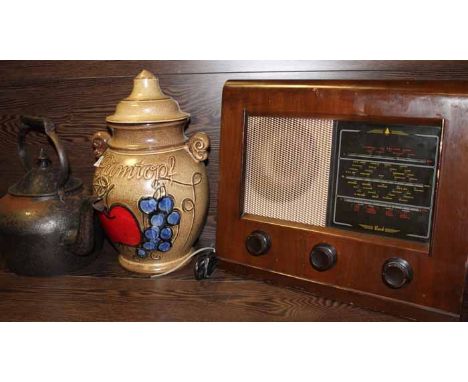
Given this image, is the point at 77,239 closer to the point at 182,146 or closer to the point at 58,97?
the point at 182,146

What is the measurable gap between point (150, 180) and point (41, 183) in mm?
265

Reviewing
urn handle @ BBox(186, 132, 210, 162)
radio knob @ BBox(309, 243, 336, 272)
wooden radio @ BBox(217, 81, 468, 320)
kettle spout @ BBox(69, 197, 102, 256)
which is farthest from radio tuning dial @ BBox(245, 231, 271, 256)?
kettle spout @ BBox(69, 197, 102, 256)

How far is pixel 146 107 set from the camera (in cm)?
103

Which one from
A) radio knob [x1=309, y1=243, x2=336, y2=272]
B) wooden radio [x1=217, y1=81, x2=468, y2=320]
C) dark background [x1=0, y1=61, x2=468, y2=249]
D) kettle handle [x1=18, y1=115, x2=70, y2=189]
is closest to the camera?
wooden radio [x1=217, y1=81, x2=468, y2=320]

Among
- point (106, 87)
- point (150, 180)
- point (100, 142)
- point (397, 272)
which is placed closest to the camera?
point (397, 272)

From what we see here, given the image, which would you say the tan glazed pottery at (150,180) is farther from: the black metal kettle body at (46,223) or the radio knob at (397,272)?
the radio knob at (397,272)

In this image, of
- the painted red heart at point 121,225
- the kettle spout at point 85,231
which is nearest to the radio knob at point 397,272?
the painted red heart at point 121,225

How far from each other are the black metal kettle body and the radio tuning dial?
1.17 ft

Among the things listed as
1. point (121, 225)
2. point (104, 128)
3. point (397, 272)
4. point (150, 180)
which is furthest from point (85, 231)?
point (397, 272)

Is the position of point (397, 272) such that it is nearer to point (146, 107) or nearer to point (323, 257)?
point (323, 257)

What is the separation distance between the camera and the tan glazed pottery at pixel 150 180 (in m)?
1.02

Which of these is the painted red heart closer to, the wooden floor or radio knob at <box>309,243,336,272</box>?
the wooden floor

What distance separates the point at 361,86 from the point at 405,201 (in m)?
0.24

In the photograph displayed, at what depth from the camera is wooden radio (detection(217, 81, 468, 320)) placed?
2.80ft
